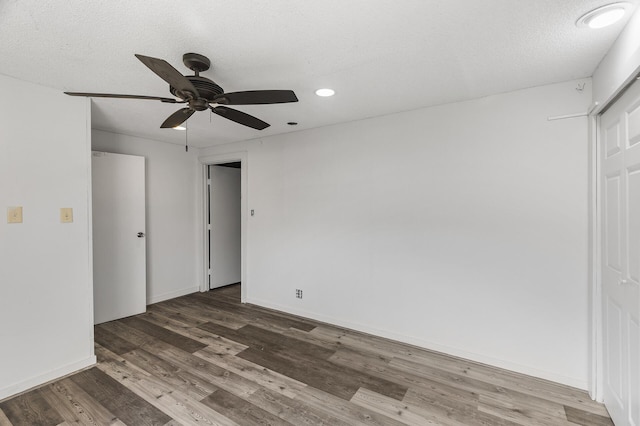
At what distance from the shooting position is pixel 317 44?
186 centimetres

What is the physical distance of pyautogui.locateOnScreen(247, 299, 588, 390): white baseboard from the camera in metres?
2.40

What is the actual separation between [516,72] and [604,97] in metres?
0.56

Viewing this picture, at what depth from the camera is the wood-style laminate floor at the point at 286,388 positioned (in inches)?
80.7

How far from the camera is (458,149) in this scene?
2840mm

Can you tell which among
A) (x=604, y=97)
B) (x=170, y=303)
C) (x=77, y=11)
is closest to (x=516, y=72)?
(x=604, y=97)

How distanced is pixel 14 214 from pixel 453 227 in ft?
12.1

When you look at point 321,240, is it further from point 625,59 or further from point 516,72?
point 625,59

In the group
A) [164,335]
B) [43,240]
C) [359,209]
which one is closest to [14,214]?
[43,240]

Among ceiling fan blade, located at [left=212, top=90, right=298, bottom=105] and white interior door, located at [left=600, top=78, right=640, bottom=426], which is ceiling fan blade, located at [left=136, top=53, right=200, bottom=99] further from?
white interior door, located at [left=600, top=78, right=640, bottom=426]

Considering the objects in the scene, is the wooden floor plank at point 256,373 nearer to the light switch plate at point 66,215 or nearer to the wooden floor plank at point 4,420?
the wooden floor plank at point 4,420

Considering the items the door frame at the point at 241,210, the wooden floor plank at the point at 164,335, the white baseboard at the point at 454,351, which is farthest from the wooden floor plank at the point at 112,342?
the white baseboard at the point at 454,351

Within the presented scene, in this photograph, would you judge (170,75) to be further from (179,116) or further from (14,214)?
(14,214)

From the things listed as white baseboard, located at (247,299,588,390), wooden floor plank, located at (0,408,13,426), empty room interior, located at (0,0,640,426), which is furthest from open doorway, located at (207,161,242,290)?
wooden floor plank, located at (0,408,13,426)

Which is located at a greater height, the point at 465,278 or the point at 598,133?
the point at 598,133
